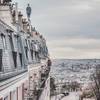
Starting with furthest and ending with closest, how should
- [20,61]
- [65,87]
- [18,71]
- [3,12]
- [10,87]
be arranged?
1. [65,87]
2. [3,12]
3. [20,61]
4. [18,71]
5. [10,87]

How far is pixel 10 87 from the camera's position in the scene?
1024cm

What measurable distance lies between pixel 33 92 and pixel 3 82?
10.8 meters

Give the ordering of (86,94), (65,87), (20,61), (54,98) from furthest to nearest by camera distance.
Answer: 1. (65,87)
2. (86,94)
3. (54,98)
4. (20,61)

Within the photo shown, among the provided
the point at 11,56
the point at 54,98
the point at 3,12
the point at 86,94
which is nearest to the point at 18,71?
the point at 11,56

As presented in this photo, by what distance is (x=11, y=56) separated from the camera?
10.8 meters

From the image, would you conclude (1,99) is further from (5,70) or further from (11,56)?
(11,56)

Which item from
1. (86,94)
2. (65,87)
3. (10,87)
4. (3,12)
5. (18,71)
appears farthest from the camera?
(65,87)

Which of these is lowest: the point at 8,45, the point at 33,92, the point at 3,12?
the point at 33,92

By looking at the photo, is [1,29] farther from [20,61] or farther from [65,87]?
[65,87]

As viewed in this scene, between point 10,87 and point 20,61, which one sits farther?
point 20,61

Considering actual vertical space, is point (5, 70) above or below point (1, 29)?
below

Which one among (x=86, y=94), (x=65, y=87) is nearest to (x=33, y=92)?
(x=86, y=94)

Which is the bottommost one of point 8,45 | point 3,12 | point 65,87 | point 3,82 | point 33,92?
point 65,87

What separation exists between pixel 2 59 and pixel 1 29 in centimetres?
87
